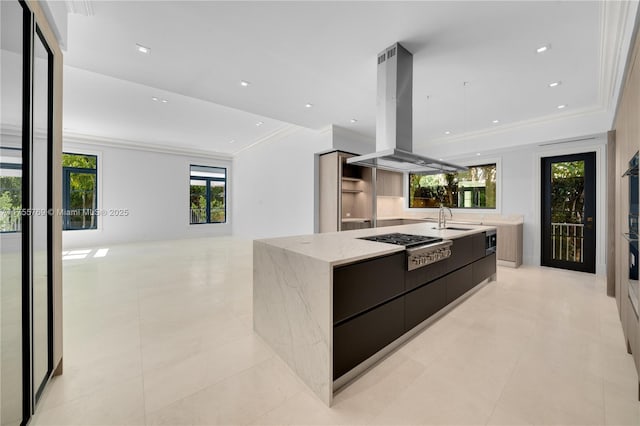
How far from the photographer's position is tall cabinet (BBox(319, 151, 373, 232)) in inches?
211

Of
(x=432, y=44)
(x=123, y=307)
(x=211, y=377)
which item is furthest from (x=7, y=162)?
(x=432, y=44)

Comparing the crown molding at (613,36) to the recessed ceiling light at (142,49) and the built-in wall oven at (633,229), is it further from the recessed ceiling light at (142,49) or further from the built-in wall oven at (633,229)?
the recessed ceiling light at (142,49)

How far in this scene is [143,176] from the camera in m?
7.73

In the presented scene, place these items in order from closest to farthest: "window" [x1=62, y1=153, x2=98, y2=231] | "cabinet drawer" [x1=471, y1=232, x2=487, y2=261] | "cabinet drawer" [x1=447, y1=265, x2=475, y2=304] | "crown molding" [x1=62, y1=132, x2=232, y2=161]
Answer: "cabinet drawer" [x1=447, y1=265, x2=475, y2=304] < "cabinet drawer" [x1=471, y1=232, x2=487, y2=261] < "crown molding" [x1=62, y1=132, x2=232, y2=161] < "window" [x1=62, y1=153, x2=98, y2=231]

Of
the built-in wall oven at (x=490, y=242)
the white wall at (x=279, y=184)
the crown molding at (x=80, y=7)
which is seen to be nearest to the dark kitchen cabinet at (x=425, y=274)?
the built-in wall oven at (x=490, y=242)

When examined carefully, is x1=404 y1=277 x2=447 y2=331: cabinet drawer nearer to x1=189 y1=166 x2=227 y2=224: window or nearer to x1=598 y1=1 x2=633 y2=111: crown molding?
x1=598 y1=1 x2=633 y2=111: crown molding

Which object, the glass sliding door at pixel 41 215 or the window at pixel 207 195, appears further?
the window at pixel 207 195

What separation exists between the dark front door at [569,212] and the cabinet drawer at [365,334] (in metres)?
4.59

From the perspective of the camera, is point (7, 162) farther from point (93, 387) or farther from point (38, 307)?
point (93, 387)

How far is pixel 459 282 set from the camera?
291cm

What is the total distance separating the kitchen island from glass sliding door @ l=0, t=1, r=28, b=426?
1331mm

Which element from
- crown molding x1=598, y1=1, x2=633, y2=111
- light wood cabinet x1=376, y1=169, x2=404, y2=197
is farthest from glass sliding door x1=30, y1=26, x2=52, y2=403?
light wood cabinet x1=376, y1=169, x2=404, y2=197

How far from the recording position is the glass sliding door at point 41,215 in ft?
4.58

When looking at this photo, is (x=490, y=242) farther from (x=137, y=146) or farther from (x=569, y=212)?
(x=137, y=146)
